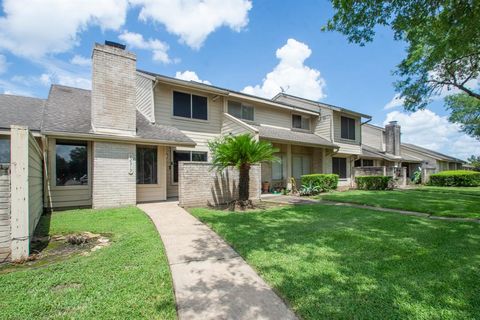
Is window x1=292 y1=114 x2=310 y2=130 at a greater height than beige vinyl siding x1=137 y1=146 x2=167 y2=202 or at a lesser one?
greater

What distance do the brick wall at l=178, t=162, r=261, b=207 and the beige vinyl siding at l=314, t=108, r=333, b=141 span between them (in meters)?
9.19

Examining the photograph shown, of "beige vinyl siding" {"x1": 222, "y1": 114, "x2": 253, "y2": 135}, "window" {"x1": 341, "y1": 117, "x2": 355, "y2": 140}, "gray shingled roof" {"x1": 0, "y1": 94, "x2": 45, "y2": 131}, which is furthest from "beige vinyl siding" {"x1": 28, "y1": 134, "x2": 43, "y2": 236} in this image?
"window" {"x1": 341, "y1": 117, "x2": 355, "y2": 140}

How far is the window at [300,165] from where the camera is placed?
17.6 meters

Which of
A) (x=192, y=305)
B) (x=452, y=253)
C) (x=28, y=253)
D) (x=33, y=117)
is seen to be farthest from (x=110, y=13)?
(x=452, y=253)

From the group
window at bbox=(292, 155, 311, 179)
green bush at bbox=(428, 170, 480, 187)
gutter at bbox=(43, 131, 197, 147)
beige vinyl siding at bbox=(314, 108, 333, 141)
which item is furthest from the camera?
green bush at bbox=(428, 170, 480, 187)

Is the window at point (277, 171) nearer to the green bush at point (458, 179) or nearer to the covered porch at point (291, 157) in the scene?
the covered porch at point (291, 157)

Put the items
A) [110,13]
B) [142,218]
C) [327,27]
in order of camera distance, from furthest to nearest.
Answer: [110,13] → [327,27] → [142,218]

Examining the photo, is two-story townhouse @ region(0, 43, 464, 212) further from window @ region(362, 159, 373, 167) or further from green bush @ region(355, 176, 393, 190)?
window @ region(362, 159, 373, 167)

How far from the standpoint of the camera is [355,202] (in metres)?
10.9

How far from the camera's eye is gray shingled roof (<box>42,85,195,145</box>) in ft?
30.1

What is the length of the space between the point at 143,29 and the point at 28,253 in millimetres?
11134

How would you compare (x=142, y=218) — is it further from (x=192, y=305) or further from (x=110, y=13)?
(x=110, y=13)

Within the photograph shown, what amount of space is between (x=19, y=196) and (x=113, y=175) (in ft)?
17.5

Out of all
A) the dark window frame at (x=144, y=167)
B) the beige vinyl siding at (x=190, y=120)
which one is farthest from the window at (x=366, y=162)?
the dark window frame at (x=144, y=167)
